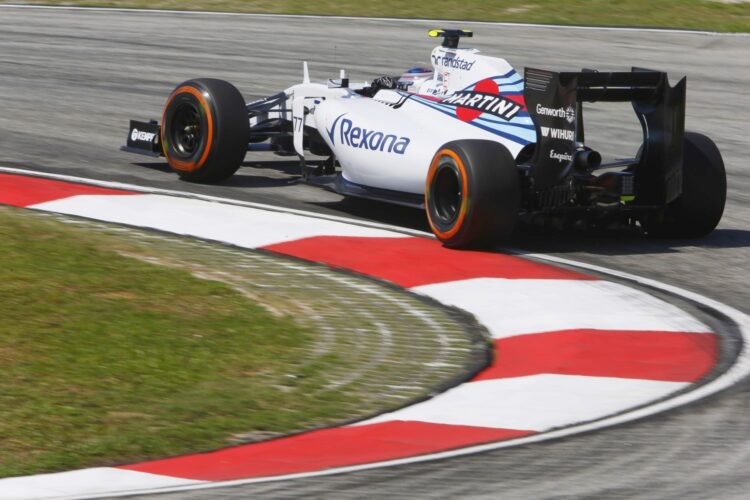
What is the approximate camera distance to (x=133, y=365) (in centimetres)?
529

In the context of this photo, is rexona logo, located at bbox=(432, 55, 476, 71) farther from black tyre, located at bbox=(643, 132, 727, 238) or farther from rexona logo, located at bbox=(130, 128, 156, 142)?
rexona logo, located at bbox=(130, 128, 156, 142)

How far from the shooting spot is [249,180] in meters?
10.1

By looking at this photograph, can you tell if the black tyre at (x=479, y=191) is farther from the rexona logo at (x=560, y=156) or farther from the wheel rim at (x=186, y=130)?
the wheel rim at (x=186, y=130)

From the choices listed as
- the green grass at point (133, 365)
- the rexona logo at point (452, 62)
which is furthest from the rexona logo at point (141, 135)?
the green grass at point (133, 365)

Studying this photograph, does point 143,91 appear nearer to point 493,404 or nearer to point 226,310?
point 226,310

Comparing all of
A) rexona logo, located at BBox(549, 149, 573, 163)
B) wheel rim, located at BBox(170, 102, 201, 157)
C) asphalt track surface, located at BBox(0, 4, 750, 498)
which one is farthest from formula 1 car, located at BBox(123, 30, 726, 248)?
asphalt track surface, located at BBox(0, 4, 750, 498)

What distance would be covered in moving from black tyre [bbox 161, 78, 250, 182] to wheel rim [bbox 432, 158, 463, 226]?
2.07 metres

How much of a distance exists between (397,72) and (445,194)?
8.10 meters

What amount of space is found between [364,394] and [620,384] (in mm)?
1030

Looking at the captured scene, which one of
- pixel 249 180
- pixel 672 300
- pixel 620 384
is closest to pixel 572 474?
pixel 620 384

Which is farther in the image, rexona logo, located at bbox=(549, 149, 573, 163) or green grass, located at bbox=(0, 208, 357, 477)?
rexona logo, located at bbox=(549, 149, 573, 163)

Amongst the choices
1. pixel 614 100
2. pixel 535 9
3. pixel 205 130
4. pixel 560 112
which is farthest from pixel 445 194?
pixel 535 9

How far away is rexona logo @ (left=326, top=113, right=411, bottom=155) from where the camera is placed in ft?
27.3

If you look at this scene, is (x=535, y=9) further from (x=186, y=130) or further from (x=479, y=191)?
(x=479, y=191)
